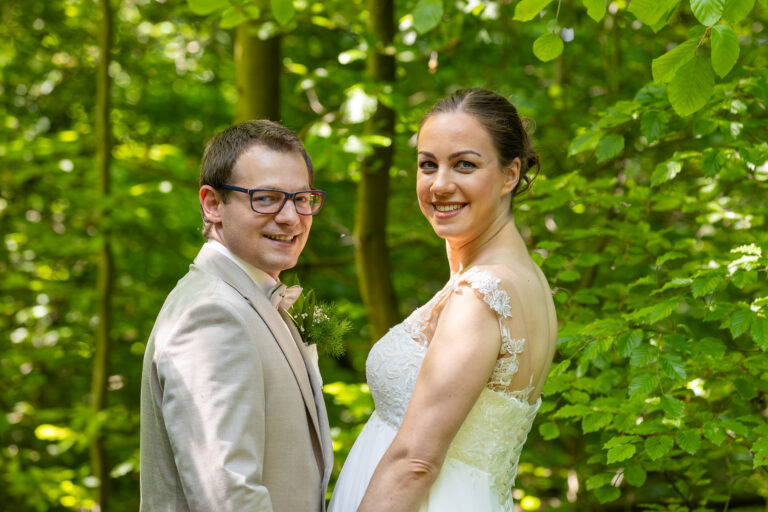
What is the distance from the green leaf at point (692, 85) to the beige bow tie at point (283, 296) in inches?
48.7

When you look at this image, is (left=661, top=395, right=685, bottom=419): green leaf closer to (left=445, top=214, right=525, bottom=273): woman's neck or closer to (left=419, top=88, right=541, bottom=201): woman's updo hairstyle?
(left=445, top=214, right=525, bottom=273): woman's neck

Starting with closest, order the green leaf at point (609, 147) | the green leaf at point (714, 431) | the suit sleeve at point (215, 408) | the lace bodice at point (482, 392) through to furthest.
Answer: the suit sleeve at point (215, 408) < the lace bodice at point (482, 392) < the green leaf at point (714, 431) < the green leaf at point (609, 147)

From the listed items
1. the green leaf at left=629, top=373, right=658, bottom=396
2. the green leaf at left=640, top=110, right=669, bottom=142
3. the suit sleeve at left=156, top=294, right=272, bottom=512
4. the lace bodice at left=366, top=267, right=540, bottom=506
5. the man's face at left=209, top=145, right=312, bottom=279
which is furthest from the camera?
the green leaf at left=640, top=110, right=669, bottom=142

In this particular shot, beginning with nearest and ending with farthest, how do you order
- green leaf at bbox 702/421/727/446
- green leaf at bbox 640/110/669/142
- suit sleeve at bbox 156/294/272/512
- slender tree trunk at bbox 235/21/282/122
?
suit sleeve at bbox 156/294/272/512 → green leaf at bbox 702/421/727/446 → green leaf at bbox 640/110/669/142 → slender tree trunk at bbox 235/21/282/122

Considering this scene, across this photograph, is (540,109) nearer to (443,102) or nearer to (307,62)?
(307,62)

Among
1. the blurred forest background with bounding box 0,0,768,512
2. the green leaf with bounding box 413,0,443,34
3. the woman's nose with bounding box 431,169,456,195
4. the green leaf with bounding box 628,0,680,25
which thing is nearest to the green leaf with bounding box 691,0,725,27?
the blurred forest background with bounding box 0,0,768,512

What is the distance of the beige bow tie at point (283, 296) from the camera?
7.27ft

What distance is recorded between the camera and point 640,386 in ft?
9.21

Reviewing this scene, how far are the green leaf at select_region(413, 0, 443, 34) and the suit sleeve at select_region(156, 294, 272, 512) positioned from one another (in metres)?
1.37

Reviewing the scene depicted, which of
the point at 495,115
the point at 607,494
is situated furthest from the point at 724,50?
the point at 607,494

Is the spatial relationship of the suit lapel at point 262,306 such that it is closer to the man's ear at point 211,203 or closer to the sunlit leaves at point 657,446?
the man's ear at point 211,203

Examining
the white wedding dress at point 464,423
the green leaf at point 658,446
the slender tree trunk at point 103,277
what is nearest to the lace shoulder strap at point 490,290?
the white wedding dress at point 464,423

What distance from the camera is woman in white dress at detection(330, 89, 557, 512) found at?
7.25ft

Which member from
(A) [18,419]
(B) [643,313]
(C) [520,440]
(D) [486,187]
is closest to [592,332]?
(B) [643,313]
